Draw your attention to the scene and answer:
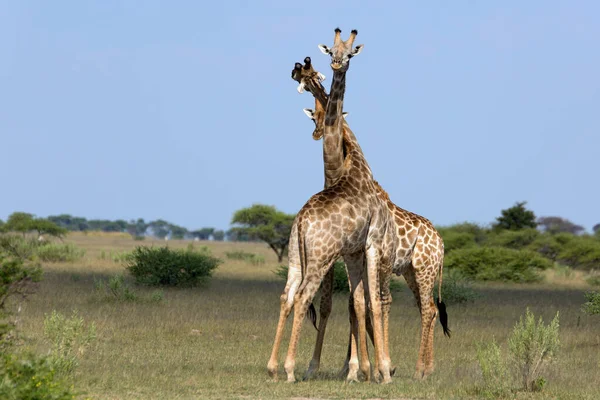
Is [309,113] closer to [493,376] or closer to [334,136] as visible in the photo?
[334,136]

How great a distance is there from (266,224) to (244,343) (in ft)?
117

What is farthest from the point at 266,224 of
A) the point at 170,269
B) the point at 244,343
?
the point at 244,343

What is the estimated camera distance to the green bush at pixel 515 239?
45.8 m

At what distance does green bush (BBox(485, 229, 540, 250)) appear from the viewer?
45.8 meters

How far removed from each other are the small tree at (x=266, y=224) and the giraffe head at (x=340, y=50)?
114ft

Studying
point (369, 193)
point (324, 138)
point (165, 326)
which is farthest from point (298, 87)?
point (165, 326)

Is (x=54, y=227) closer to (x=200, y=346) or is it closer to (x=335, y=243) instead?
(x=200, y=346)

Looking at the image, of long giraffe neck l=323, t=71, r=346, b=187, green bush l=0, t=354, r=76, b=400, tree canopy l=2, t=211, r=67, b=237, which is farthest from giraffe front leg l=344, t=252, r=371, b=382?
tree canopy l=2, t=211, r=67, b=237

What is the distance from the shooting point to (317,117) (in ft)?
36.9

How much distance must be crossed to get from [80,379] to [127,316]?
263 inches

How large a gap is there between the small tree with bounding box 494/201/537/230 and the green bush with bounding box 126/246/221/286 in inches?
1208

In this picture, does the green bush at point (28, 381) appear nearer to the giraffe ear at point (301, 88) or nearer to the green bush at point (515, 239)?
the giraffe ear at point (301, 88)

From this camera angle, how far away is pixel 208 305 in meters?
19.2

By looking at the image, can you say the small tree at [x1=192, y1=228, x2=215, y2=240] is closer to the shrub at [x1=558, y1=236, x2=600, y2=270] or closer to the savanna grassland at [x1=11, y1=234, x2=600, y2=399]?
the shrub at [x1=558, y1=236, x2=600, y2=270]
